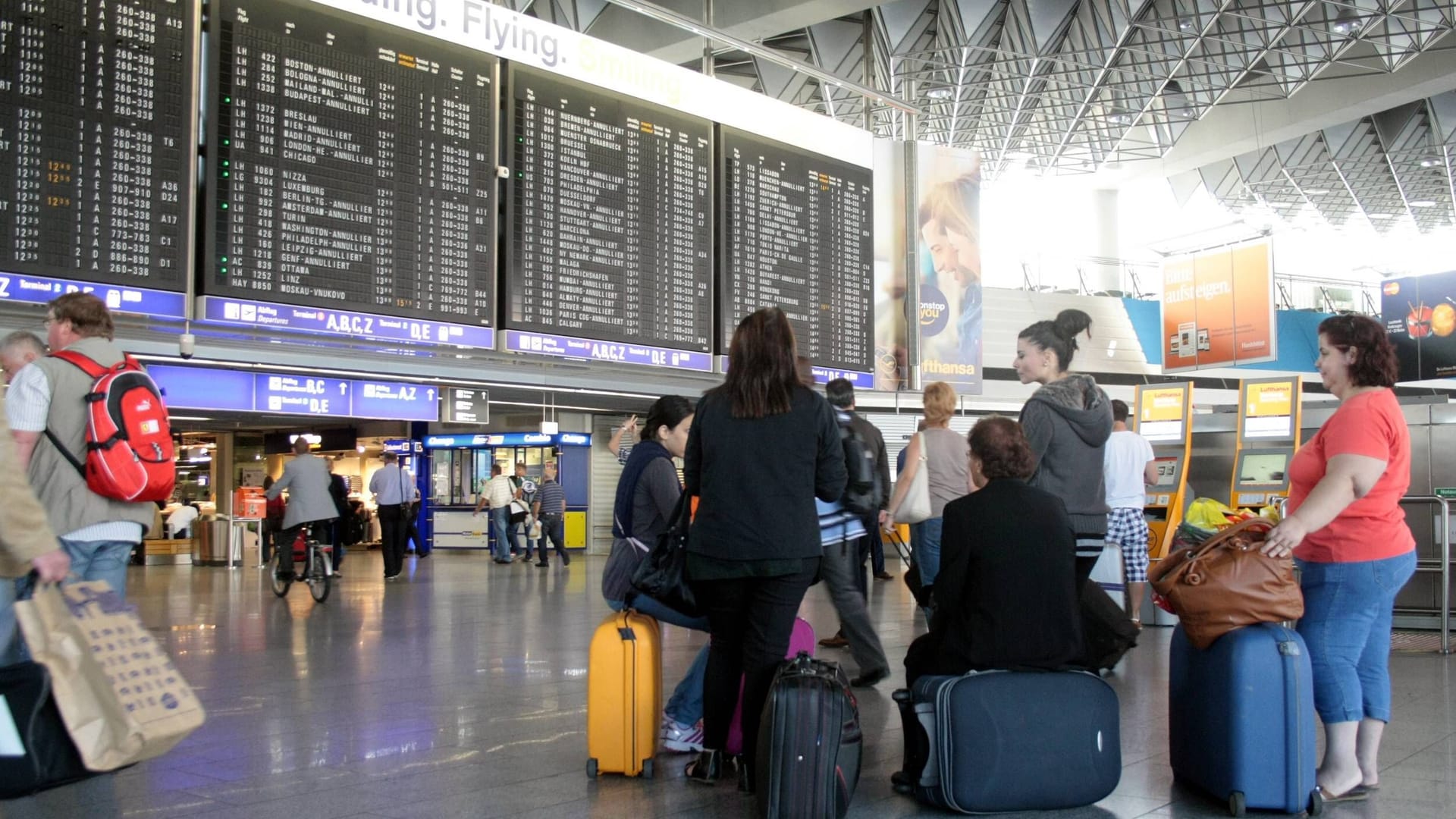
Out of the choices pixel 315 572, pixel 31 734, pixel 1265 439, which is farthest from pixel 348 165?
pixel 1265 439

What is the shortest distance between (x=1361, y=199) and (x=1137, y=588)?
31.5 meters

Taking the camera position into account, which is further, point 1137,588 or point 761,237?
point 761,237

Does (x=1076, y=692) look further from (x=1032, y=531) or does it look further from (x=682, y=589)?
(x=682, y=589)

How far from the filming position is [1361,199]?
33.8 m

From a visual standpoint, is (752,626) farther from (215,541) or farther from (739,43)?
(215,541)

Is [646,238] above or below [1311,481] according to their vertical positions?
above

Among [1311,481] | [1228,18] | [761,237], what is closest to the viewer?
[1311,481]

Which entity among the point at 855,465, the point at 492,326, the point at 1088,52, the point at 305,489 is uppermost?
the point at 1088,52

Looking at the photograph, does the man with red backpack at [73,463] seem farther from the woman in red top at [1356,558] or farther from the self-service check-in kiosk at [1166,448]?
the self-service check-in kiosk at [1166,448]

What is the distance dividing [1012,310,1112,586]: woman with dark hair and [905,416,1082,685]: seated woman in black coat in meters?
1.17

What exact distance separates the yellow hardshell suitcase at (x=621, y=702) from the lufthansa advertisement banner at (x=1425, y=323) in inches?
667

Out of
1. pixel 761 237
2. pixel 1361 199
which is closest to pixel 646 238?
pixel 761 237

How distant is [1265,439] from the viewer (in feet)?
41.2

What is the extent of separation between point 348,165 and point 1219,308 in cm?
1653
